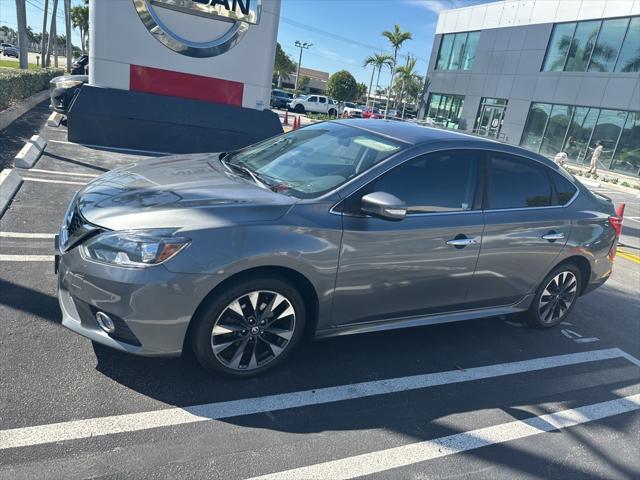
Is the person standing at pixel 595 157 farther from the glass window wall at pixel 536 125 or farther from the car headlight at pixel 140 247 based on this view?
the car headlight at pixel 140 247

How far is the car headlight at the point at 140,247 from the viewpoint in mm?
2732

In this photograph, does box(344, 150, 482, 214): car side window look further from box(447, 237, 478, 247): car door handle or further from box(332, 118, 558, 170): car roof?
box(447, 237, 478, 247): car door handle

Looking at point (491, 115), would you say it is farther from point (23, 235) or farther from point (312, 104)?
point (23, 235)

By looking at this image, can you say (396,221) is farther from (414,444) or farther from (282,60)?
(282,60)

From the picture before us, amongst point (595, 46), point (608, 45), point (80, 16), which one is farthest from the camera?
point (80, 16)

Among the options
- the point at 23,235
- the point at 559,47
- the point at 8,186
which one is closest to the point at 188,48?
the point at 8,186

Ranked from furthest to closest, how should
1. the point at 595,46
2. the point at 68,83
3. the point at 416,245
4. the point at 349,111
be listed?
1. the point at 349,111
2. the point at 595,46
3. the point at 68,83
4. the point at 416,245

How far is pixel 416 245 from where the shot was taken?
138 inches

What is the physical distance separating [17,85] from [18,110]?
1320mm

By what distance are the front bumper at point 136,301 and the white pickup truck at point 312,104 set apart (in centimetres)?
3648

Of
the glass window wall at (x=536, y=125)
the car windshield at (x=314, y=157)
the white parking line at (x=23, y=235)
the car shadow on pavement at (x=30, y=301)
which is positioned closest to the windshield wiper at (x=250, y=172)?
the car windshield at (x=314, y=157)

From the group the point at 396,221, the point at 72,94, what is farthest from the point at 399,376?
the point at 72,94

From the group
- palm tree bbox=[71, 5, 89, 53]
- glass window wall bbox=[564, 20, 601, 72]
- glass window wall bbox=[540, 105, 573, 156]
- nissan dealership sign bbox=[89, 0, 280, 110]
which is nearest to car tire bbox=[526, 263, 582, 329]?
nissan dealership sign bbox=[89, 0, 280, 110]

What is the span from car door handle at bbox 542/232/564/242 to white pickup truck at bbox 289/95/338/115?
115 feet
